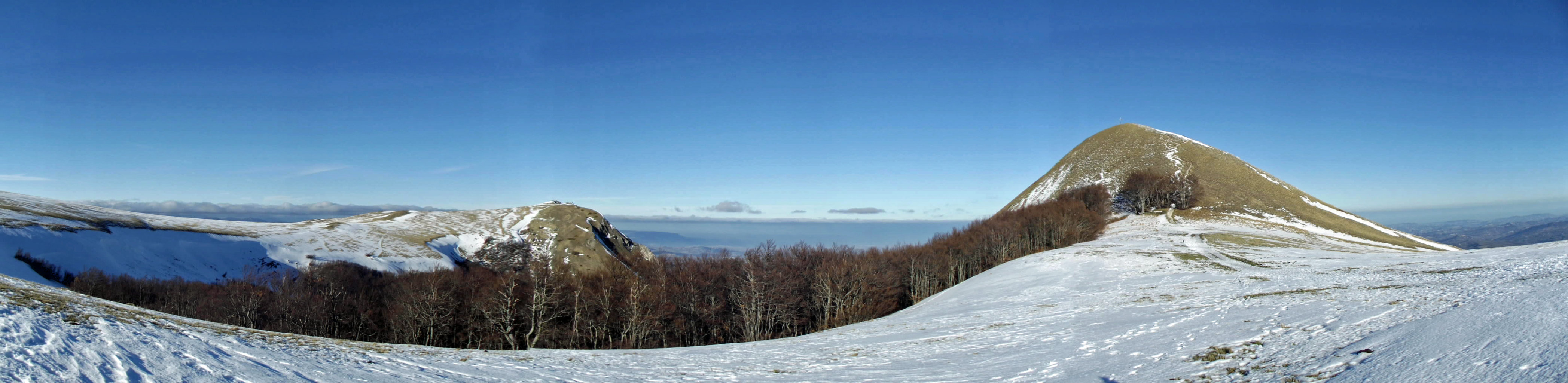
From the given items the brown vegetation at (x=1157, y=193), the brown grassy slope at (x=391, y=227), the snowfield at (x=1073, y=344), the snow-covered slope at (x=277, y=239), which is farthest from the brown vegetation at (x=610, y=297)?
the snowfield at (x=1073, y=344)

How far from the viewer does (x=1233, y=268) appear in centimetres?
3484

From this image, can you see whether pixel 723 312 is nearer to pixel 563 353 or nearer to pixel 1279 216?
pixel 563 353

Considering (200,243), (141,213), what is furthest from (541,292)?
(141,213)

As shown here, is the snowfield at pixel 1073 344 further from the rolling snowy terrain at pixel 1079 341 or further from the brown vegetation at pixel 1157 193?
the brown vegetation at pixel 1157 193

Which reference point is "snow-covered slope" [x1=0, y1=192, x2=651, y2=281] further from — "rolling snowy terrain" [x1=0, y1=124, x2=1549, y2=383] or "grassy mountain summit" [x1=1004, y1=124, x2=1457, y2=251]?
"grassy mountain summit" [x1=1004, y1=124, x2=1457, y2=251]

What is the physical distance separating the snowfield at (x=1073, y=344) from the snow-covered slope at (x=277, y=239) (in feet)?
187

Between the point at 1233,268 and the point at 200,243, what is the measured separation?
12268 cm

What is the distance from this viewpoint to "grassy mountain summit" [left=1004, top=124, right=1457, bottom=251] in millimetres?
75188

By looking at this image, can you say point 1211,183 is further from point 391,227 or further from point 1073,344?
point 391,227

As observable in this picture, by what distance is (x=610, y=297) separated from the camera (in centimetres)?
5153

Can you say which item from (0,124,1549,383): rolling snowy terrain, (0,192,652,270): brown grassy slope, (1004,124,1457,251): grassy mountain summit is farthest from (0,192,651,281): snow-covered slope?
(1004,124,1457,251): grassy mountain summit

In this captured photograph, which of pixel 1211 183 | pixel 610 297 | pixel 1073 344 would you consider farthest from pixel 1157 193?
pixel 1073 344

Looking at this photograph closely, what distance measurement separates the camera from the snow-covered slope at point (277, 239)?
6812cm

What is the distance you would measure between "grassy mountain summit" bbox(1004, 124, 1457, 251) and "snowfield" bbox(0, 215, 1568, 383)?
54712mm
